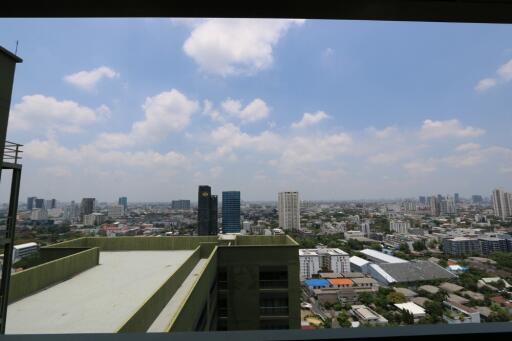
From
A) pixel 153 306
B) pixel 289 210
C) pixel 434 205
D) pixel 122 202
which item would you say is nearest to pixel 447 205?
pixel 434 205

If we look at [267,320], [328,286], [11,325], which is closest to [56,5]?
[11,325]

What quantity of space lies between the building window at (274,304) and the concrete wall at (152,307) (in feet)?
17.9

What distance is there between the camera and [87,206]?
14.6 m

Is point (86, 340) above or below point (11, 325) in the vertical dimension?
above

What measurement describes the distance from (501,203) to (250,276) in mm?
11727

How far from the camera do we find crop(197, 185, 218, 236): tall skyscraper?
30.1 m

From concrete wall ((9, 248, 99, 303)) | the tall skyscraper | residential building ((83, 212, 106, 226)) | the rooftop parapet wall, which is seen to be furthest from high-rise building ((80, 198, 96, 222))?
the tall skyscraper

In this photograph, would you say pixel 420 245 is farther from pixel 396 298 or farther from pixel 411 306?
pixel 396 298

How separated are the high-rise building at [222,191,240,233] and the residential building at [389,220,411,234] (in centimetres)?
2317

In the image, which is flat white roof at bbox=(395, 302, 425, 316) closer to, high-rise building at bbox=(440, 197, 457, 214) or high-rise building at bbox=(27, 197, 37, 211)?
high-rise building at bbox=(440, 197, 457, 214)

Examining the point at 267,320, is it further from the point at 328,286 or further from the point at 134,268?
the point at 328,286

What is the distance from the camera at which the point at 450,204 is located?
22.2m

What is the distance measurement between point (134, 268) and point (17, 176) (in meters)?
6.46

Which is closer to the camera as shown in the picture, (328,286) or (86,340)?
(86,340)
